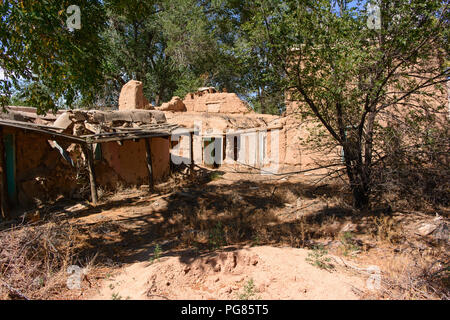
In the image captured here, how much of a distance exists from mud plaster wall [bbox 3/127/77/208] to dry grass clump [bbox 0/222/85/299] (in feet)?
12.5

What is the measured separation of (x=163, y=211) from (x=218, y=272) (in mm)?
4045

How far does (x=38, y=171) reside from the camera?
25.0 ft

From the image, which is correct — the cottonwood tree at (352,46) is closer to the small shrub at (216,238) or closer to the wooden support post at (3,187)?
the small shrub at (216,238)

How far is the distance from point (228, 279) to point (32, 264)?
8.36 feet

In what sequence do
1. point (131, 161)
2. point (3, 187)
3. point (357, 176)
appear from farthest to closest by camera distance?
point (131, 161)
point (357, 176)
point (3, 187)

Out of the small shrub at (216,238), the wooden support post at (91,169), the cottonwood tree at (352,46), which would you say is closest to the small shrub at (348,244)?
the cottonwood tree at (352,46)

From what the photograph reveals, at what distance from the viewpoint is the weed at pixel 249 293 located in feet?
10.4

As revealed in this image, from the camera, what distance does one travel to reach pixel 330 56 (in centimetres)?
516

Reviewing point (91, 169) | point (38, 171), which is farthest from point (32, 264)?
point (38, 171)

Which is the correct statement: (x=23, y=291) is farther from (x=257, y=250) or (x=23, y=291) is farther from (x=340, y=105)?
(x=340, y=105)

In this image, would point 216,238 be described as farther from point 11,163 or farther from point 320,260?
point 11,163

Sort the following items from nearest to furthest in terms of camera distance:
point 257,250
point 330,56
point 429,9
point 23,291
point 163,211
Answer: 1. point 23,291
2. point 257,250
3. point 429,9
4. point 330,56
5. point 163,211

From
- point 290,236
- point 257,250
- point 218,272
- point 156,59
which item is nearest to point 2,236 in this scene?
point 218,272

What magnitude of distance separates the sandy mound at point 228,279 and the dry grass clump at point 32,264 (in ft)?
2.14
